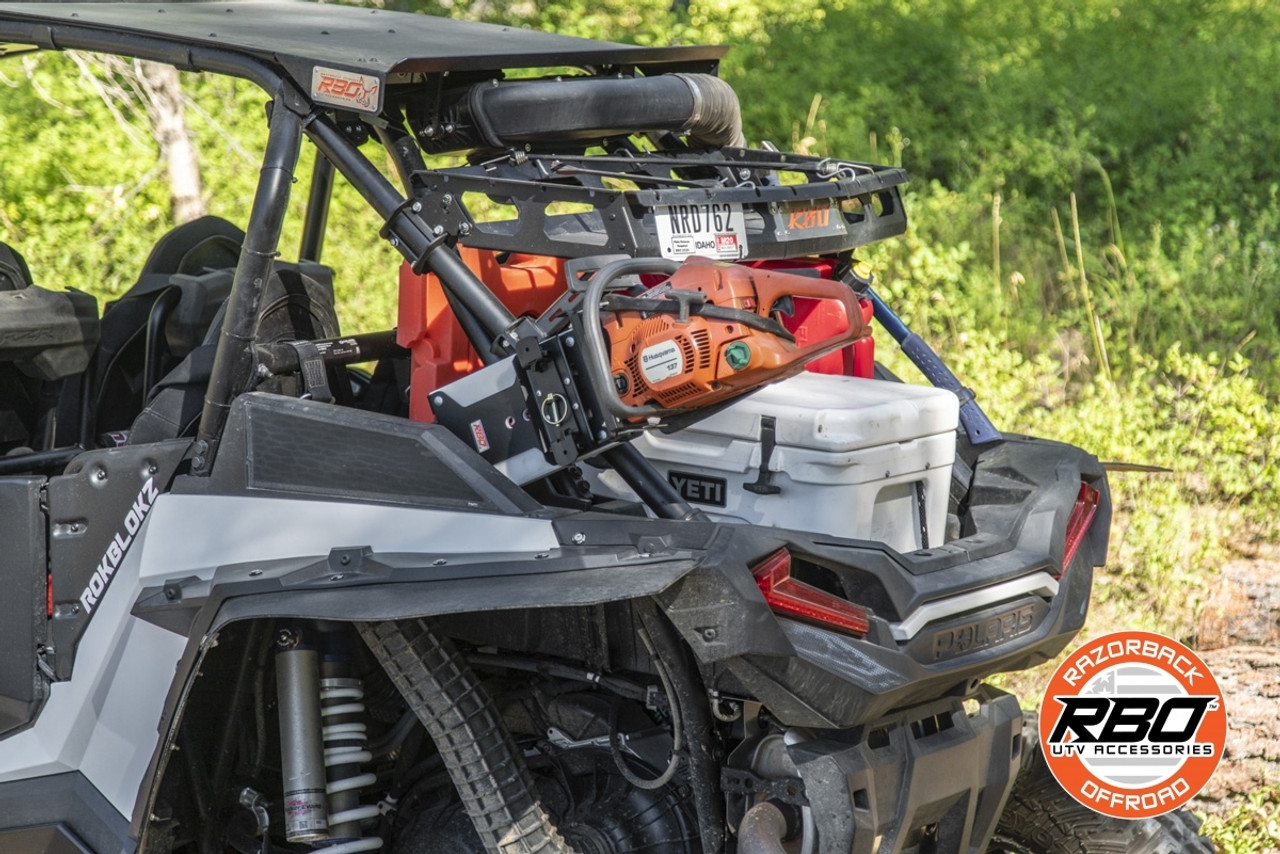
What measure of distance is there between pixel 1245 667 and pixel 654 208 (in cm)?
296

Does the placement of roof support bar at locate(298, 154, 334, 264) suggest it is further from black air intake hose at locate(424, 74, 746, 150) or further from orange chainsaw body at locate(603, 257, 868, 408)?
orange chainsaw body at locate(603, 257, 868, 408)

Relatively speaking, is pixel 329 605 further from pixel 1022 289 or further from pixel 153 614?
pixel 1022 289

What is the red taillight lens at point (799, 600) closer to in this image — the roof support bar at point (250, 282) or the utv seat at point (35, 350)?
the roof support bar at point (250, 282)

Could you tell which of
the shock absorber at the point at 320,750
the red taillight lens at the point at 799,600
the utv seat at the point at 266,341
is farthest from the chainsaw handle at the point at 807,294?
the shock absorber at the point at 320,750

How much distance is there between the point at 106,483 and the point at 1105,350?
17.4 ft

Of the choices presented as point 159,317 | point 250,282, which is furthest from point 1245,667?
point 159,317

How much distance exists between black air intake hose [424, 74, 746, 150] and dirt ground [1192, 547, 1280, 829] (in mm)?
2468

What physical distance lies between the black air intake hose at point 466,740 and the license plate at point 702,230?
942 millimetres

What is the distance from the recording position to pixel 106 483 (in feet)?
10.4

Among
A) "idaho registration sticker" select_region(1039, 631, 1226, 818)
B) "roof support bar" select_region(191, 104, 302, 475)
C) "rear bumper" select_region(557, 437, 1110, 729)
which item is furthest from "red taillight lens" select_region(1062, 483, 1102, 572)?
"roof support bar" select_region(191, 104, 302, 475)

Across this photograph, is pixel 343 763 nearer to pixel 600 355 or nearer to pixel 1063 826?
pixel 600 355

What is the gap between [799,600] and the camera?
8.38ft

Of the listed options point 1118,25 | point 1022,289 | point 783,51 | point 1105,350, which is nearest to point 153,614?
point 1105,350

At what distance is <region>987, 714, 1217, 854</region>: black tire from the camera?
11.5 feet
